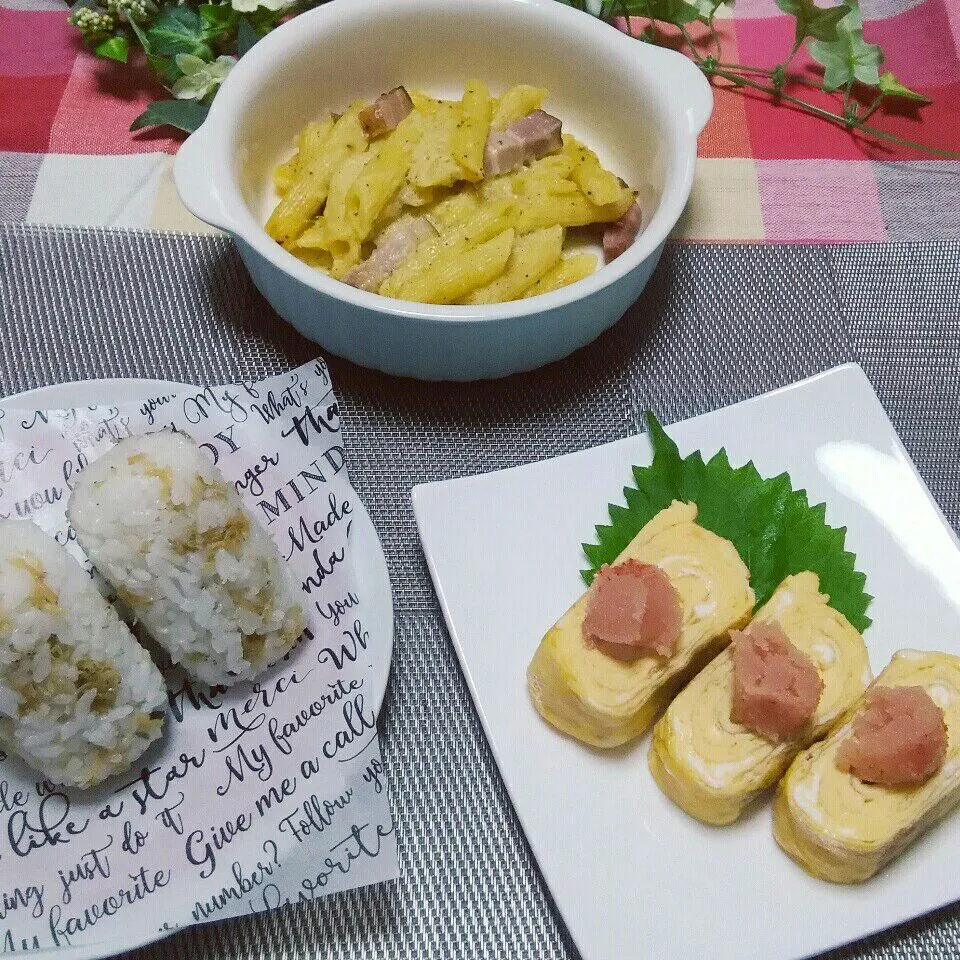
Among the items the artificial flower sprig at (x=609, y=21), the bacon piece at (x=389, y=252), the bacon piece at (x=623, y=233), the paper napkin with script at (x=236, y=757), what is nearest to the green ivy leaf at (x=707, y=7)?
the artificial flower sprig at (x=609, y=21)

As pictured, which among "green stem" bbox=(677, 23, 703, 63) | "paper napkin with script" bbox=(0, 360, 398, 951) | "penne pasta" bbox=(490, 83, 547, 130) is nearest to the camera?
"paper napkin with script" bbox=(0, 360, 398, 951)

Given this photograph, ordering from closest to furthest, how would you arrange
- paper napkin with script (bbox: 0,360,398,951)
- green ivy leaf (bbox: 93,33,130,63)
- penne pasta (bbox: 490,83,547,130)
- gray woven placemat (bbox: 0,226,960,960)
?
paper napkin with script (bbox: 0,360,398,951) < gray woven placemat (bbox: 0,226,960,960) < penne pasta (bbox: 490,83,547,130) < green ivy leaf (bbox: 93,33,130,63)

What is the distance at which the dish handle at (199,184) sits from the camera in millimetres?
1256

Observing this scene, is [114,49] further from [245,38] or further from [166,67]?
[245,38]

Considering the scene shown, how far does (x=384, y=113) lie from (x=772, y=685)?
1040mm

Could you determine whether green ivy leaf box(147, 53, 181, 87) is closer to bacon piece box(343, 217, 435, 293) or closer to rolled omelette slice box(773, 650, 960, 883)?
bacon piece box(343, 217, 435, 293)

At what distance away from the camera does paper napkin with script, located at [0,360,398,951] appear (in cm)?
93

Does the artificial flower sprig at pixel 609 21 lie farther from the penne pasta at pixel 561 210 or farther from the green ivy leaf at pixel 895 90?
the penne pasta at pixel 561 210

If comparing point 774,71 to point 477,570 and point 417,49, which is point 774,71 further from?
point 477,570

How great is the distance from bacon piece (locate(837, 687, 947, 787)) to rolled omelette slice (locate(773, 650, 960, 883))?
13 millimetres

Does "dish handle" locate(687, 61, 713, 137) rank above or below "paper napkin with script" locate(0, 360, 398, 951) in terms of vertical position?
above

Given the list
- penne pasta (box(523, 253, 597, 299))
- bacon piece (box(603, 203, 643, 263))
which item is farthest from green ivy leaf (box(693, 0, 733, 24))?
penne pasta (box(523, 253, 597, 299))

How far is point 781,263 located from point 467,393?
618 millimetres

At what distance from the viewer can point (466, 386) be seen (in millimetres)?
1450
